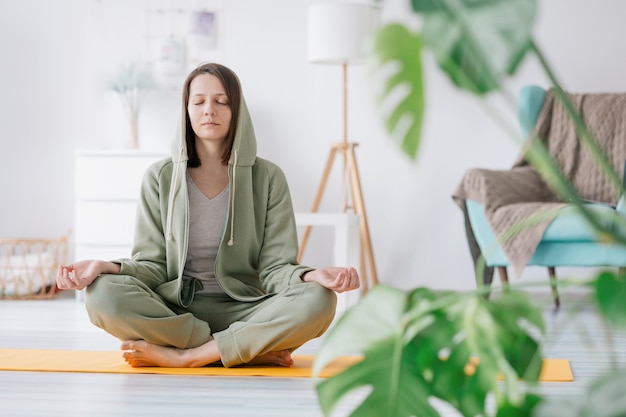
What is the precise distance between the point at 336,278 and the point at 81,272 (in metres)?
0.69

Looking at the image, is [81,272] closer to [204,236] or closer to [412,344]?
[204,236]

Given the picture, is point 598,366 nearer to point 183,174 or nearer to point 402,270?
point 183,174

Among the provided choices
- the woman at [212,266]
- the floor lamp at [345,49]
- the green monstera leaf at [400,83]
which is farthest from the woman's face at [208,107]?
the green monstera leaf at [400,83]

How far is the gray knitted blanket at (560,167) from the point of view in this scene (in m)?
4.15

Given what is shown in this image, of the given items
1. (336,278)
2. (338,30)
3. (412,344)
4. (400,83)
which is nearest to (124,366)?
(336,278)

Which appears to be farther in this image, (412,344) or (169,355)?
(169,355)

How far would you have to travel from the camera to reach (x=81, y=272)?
107 inches

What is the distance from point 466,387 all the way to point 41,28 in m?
5.21

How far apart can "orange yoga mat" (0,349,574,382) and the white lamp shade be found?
2.09 meters

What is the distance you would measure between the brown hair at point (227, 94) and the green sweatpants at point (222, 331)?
466mm

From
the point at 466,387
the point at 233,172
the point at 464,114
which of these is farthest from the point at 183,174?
the point at 464,114

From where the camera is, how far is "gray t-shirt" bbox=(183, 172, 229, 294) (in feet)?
9.75

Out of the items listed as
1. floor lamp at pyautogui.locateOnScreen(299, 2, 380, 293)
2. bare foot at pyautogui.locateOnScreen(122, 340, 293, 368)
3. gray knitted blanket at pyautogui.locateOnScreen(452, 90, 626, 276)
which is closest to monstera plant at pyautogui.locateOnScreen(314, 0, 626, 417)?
bare foot at pyautogui.locateOnScreen(122, 340, 293, 368)

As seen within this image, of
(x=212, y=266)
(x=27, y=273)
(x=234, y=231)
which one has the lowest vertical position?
(x=27, y=273)
